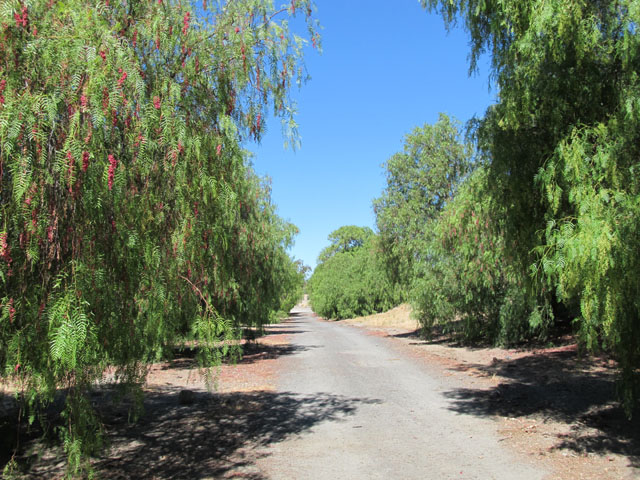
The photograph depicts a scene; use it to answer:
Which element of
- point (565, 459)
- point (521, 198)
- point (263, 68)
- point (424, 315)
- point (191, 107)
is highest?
point (263, 68)

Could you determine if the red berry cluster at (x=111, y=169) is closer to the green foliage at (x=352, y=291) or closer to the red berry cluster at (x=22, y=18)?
the red berry cluster at (x=22, y=18)

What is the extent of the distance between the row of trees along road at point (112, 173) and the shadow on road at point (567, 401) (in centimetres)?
512

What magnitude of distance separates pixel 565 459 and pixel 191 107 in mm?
5841

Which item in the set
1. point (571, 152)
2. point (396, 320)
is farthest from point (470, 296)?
point (396, 320)

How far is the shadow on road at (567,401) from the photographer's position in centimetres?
631

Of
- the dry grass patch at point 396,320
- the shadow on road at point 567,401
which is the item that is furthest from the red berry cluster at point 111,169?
the dry grass patch at point 396,320

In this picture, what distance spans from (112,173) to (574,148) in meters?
4.78

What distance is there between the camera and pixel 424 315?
1922 cm

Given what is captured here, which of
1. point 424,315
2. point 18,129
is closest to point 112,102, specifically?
point 18,129

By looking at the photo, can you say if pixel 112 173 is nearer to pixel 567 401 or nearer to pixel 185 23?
pixel 185 23

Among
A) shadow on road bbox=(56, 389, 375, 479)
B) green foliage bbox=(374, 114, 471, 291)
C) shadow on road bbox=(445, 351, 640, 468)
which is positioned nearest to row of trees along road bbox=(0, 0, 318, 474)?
shadow on road bbox=(56, 389, 375, 479)

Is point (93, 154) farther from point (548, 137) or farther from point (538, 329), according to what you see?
point (538, 329)

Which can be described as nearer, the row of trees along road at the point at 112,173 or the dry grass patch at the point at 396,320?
the row of trees along road at the point at 112,173

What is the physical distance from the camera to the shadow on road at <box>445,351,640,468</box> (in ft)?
20.7
